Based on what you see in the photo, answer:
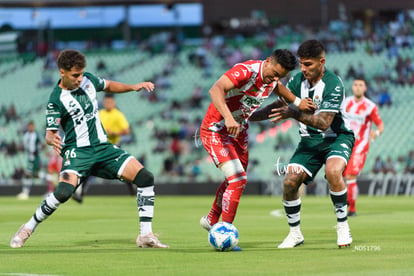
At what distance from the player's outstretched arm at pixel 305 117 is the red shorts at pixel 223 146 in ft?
2.44

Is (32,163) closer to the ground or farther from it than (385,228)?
closer to the ground

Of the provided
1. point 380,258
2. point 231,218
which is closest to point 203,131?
point 231,218

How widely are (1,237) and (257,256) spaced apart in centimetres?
476

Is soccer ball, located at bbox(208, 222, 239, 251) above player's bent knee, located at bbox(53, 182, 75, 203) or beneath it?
beneath

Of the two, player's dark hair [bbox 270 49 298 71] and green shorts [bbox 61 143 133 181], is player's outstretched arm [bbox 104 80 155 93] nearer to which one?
green shorts [bbox 61 143 133 181]

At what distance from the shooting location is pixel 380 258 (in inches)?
350

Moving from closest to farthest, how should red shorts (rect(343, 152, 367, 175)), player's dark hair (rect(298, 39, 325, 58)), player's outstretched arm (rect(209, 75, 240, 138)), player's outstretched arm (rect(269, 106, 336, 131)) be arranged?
1. player's outstretched arm (rect(209, 75, 240, 138))
2. player's outstretched arm (rect(269, 106, 336, 131))
3. player's dark hair (rect(298, 39, 325, 58))
4. red shorts (rect(343, 152, 367, 175))

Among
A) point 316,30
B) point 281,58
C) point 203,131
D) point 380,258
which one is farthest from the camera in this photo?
point 316,30

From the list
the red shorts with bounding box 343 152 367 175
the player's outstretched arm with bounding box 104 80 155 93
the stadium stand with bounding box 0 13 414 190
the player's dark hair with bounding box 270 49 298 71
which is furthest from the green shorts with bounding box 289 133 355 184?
→ the stadium stand with bounding box 0 13 414 190

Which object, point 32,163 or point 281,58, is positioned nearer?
point 281,58

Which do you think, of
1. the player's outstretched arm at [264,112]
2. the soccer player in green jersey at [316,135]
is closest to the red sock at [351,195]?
the soccer player in green jersey at [316,135]

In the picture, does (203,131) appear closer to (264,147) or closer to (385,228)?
(385,228)

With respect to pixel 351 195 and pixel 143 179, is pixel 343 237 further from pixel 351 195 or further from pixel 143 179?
pixel 351 195

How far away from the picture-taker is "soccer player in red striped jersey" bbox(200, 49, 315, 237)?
10188mm
